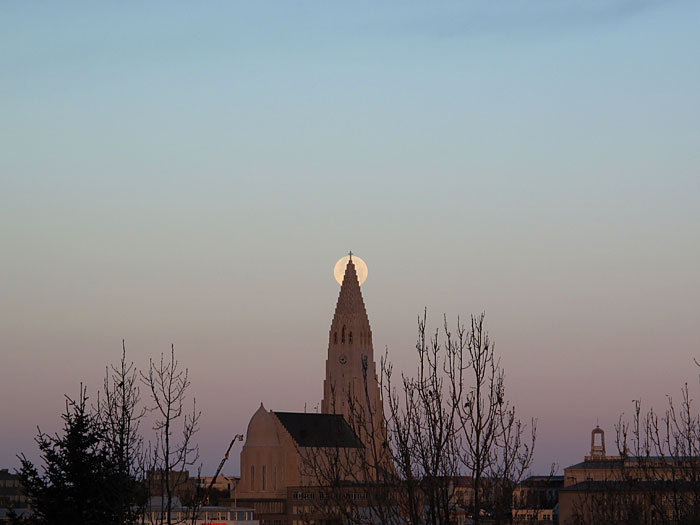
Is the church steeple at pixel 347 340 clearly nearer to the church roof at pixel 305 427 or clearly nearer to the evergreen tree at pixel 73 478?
the church roof at pixel 305 427

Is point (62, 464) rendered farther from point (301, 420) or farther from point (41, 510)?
point (301, 420)

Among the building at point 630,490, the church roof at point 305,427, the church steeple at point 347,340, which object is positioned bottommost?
the building at point 630,490

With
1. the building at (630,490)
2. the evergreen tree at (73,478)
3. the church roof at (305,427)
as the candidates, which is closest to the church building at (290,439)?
the church roof at (305,427)

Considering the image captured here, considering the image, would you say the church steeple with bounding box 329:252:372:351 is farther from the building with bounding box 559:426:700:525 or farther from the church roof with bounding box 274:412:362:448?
the building with bounding box 559:426:700:525

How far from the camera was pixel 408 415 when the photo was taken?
1739cm

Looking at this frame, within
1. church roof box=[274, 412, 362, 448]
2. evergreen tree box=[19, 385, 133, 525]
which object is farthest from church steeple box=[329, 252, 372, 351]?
evergreen tree box=[19, 385, 133, 525]

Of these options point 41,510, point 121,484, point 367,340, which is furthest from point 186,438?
point 367,340

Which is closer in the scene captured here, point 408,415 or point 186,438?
point 408,415

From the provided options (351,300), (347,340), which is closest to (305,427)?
(347,340)

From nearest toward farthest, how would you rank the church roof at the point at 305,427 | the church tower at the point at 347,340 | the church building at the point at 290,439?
the church building at the point at 290,439 → the church roof at the point at 305,427 → the church tower at the point at 347,340

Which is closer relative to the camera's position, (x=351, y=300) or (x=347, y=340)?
(x=347, y=340)

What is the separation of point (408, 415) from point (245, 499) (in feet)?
401

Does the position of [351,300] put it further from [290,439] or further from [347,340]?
[290,439]

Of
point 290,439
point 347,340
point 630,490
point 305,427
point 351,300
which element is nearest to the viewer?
point 630,490
